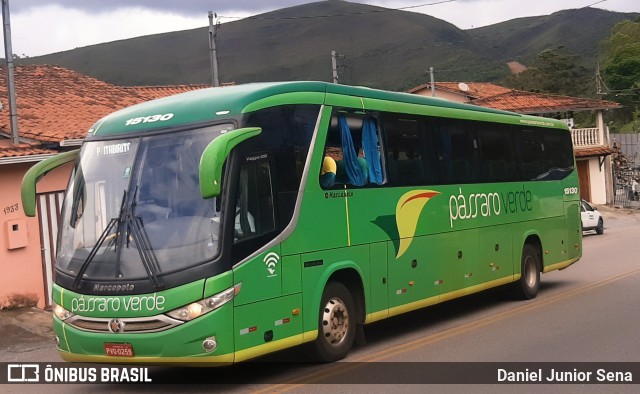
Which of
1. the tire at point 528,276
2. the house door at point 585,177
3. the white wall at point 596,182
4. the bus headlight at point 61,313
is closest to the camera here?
the bus headlight at point 61,313

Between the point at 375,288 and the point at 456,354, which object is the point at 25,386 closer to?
the point at 375,288

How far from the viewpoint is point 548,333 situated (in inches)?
471

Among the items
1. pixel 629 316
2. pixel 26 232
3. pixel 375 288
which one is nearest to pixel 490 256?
pixel 629 316

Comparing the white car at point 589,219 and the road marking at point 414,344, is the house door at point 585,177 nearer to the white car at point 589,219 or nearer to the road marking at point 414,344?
the white car at point 589,219

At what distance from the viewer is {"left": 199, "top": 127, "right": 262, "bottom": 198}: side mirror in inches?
316

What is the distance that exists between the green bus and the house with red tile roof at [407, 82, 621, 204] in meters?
37.7

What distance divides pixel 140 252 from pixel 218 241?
2.60 ft

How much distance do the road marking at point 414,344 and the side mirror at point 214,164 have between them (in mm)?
2266

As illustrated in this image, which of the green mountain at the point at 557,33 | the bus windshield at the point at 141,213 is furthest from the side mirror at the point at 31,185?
the green mountain at the point at 557,33

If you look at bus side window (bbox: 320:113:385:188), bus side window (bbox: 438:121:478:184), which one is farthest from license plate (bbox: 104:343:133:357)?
bus side window (bbox: 438:121:478:184)

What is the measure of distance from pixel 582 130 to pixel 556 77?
129ft

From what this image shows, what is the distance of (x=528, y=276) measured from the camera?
53.3 feet

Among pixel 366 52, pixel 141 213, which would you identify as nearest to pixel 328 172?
pixel 141 213

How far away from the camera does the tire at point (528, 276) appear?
629 inches
